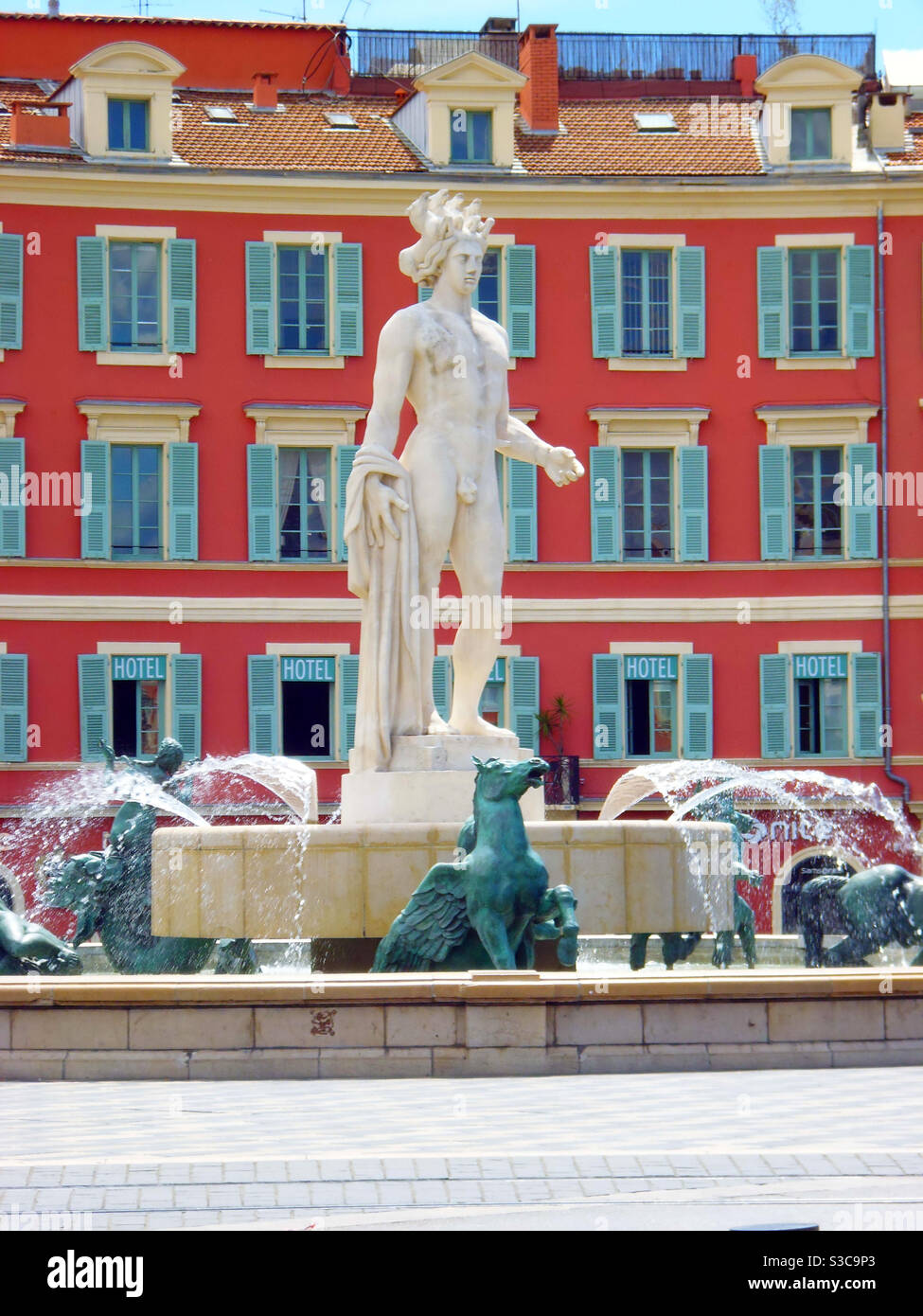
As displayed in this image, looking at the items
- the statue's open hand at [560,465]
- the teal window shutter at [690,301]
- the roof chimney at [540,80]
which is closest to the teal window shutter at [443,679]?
the teal window shutter at [690,301]

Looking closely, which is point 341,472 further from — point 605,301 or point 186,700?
point 605,301

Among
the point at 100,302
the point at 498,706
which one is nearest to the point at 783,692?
the point at 498,706

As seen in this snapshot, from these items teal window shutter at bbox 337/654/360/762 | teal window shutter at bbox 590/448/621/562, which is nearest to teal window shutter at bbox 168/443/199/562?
teal window shutter at bbox 337/654/360/762

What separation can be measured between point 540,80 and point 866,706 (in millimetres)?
11923

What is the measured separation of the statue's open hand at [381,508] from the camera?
14570mm

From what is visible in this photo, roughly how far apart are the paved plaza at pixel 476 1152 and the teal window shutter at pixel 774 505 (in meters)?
26.6

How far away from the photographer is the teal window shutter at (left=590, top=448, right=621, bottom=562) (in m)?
37.2

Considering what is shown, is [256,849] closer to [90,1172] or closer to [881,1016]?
[881,1016]

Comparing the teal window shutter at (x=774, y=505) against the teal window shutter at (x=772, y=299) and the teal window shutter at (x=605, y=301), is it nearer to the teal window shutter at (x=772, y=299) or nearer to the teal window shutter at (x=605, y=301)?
the teal window shutter at (x=772, y=299)

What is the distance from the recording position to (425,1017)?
1119 centimetres

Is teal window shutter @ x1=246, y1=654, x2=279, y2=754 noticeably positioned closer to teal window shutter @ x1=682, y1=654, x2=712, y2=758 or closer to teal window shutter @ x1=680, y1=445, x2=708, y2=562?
teal window shutter @ x1=682, y1=654, x2=712, y2=758

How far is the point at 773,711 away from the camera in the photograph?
3691 cm

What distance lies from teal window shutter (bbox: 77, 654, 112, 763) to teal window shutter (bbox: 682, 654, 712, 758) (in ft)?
28.6

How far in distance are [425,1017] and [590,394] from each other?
2718 cm
